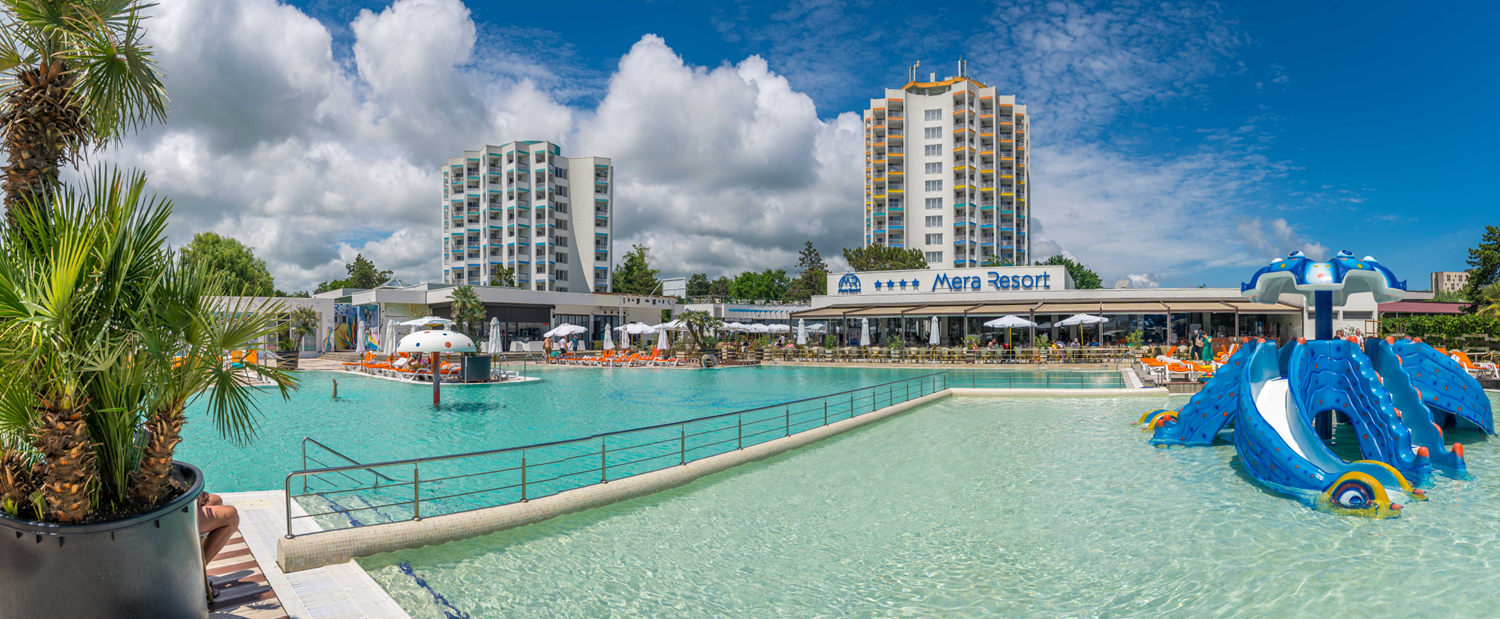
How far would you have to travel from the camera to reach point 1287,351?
10.6 m

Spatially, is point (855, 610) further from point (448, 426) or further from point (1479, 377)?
point (1479, 377)

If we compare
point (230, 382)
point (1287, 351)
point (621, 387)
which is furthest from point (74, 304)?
point (621, 387)

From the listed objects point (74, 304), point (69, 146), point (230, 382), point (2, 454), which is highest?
point (69, 146)

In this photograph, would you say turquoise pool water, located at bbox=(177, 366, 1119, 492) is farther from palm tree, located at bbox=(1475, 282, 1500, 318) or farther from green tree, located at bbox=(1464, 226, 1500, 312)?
green tree, located at bbox=(1464, 226, 1500, 312)

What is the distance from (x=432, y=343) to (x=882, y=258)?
197ft

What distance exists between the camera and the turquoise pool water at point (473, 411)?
11.4 metres

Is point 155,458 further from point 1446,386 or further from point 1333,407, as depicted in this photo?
point 1446,386

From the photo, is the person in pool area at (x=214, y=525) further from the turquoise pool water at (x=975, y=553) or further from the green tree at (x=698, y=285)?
the green tree at (x=698, y=285)

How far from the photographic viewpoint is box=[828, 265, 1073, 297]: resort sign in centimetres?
3888

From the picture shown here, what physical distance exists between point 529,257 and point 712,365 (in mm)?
52554

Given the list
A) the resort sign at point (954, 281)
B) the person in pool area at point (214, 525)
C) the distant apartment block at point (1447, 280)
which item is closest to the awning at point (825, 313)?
the resort sign at point (954, 281)

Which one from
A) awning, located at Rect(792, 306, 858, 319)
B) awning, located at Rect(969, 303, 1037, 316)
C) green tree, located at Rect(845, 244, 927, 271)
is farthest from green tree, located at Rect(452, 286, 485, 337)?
green tree, located at Rect(845, 244, 927, 271)

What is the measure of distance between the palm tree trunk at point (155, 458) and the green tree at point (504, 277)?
74088 millimetres

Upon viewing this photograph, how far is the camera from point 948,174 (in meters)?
76.6
